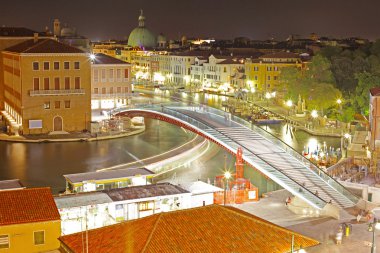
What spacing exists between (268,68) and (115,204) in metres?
39.8

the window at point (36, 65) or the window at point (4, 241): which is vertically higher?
the window at point (36, 65)

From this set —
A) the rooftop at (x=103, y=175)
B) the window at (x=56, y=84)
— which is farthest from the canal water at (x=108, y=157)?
the window at (x=56, y=84)

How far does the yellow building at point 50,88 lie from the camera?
29531 millimetres

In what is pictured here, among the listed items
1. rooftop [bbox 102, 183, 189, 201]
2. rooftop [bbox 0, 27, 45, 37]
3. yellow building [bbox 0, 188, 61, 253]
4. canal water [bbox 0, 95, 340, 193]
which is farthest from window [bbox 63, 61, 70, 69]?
yellow building [bbox 0, 188, 61, 253]

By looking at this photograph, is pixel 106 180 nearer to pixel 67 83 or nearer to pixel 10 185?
pixel 10 185

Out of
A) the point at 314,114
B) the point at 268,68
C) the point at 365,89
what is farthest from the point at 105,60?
the point at 268,68

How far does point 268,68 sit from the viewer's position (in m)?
51.5

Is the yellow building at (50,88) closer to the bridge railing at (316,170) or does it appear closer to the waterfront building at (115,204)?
the bridge railing at (316,170)

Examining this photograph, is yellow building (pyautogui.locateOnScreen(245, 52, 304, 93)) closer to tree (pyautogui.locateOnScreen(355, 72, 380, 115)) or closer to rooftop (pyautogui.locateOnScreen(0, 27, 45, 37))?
tree (pyautogui.locateOnScreen(355, 72, 380, 115))

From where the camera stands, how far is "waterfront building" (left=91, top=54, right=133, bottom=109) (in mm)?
35688

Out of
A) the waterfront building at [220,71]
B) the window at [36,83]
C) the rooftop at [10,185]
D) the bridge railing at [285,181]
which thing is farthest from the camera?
the waterfront building at [220,71]

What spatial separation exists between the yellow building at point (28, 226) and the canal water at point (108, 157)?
7.66m

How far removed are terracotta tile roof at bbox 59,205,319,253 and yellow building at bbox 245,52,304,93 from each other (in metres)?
41.3

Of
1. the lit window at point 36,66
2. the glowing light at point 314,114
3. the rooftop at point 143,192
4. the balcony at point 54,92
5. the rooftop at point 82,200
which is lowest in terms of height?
the glowing light at point 314,114
